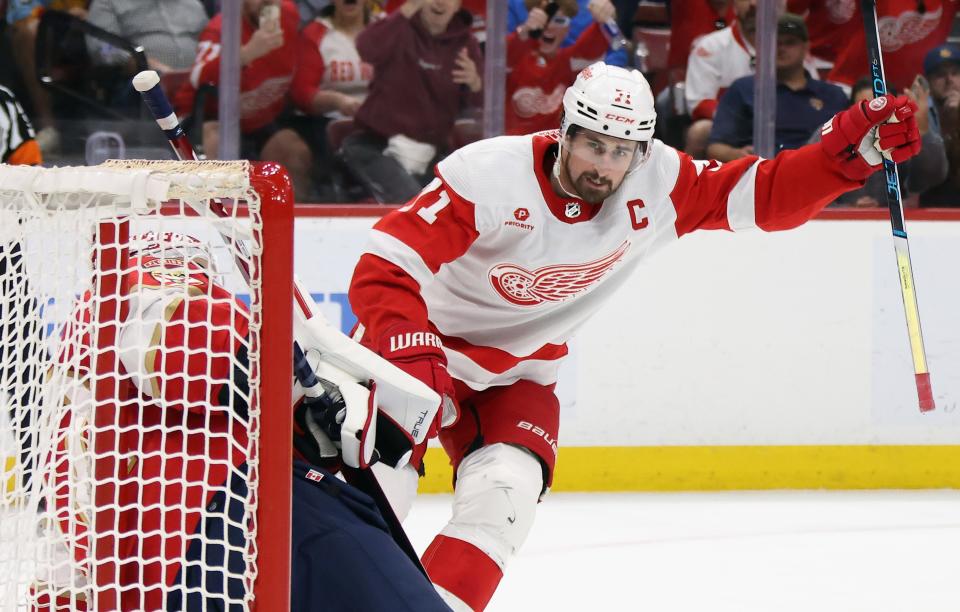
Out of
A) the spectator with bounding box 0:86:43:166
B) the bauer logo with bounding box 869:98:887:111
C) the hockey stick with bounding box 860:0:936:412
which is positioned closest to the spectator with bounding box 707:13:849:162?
the hockey stick with bounding box 860:0:936:412

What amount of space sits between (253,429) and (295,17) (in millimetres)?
2753

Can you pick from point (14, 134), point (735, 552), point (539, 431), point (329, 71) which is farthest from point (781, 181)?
point (14, 134)

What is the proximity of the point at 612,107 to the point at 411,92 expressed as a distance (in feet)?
6.18

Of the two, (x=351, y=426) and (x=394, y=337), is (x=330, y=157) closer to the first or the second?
(x=394, y=337)

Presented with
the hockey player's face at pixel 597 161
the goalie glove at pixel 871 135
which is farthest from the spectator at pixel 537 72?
the hockey player's face at pixel 597 161

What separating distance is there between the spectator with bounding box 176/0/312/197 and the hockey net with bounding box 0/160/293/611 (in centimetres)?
241

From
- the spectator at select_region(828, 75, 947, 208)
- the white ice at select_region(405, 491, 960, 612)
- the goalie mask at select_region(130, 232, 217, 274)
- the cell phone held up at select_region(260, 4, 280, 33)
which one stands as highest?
the cell phone held up at select_region(260, 4, 280, 33)

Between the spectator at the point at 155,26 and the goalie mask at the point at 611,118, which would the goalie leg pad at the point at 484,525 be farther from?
the spectator at the point at 155,26

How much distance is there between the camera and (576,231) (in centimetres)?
240

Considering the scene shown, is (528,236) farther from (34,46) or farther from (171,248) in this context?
(34,46)

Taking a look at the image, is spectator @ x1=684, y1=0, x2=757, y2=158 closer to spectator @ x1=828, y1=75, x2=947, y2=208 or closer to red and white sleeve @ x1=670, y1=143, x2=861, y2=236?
spectator @ x1=828, y1=75, x2=947, y2=208

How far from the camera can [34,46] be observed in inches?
151

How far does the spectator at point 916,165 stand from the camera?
4199mm

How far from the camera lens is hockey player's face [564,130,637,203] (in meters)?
2.29
